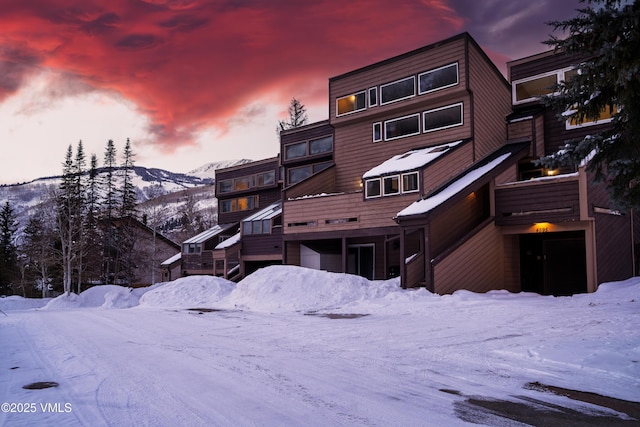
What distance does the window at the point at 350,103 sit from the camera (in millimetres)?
25352

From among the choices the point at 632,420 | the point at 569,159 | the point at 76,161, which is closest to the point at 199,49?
the point at 569,159

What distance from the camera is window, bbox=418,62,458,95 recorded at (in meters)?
21.7

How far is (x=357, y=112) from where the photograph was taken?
2530 cm

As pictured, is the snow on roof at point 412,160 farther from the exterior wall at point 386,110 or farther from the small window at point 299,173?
the small window at point 299,173

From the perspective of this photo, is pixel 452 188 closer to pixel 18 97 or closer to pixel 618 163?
pixel 618 163

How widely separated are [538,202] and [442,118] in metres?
6.83

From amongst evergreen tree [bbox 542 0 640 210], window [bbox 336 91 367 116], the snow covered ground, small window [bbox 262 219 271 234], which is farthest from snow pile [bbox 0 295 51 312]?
evergreen tree [bbox 542 0 640 210]

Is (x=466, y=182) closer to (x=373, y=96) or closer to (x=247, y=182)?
(x=373, y=96)

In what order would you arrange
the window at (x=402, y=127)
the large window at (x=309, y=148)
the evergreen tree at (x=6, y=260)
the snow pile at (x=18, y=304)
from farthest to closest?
the evergreen tree at (x=6, y=260) → the large window at (x=309, y=148) → the snow pile at (x=18, y=304) → the window at (x=402, y=127)

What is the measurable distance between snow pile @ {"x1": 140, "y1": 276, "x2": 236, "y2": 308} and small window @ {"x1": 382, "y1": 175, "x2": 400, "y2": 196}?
26.3 feet

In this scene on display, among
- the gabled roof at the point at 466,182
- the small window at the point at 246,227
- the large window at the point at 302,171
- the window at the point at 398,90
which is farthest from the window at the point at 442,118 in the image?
the small window at the point at 246,227

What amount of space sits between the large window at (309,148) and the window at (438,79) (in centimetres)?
722

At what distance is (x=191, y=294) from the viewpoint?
18.8 metres

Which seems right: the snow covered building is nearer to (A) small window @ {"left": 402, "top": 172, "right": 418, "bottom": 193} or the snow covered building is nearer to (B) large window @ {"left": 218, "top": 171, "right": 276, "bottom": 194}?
(A) small window @ {"left": 402, "top": 172, "right": 418, "bottom": 193}
